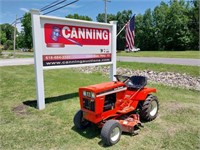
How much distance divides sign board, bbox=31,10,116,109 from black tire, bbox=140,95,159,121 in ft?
8.84

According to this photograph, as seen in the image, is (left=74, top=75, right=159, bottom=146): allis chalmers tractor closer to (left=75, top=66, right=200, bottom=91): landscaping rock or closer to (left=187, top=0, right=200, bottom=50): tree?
(left=75, top=66, right=200, bottom=91): landscaping rock

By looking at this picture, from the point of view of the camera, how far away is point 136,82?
16.5 ft

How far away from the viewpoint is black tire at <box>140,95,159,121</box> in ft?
15.3

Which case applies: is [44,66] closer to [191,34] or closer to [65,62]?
[65,62]

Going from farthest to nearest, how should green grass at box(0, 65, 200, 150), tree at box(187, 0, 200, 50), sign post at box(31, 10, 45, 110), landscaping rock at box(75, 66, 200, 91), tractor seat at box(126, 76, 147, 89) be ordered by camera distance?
tree at box(187, 0, 200, 50), landscaping rock at box(75, 66, 200, 91), sign post at box(31, 10, 45, 110), tractor seat at box(126, 76, 147, 89), green grass at box(0, 65, 200, 150)

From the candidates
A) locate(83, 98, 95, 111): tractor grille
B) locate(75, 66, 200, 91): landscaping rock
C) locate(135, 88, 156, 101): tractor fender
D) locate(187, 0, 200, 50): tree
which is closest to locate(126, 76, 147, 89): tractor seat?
locate(135, 88, 156, 101): tractor fender

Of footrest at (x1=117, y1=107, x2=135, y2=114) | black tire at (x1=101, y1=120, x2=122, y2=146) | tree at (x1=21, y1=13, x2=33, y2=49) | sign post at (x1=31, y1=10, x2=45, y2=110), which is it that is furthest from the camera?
tree at (x1=21, y1=13, x2=33, y2=49)

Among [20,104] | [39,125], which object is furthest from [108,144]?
[20,104]

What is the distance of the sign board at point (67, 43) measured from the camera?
5.55 m

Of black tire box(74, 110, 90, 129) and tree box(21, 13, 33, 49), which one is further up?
tree box(21, 13, 33, 49)

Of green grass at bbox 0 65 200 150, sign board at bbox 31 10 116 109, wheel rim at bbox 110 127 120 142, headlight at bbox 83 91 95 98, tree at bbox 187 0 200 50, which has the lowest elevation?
green grass at bbox 0 65 200 150

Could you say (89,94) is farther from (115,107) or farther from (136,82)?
(136,82)

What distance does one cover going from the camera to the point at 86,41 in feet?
21.9

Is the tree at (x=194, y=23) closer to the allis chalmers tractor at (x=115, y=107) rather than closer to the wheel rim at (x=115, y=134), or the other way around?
the allis chalmers tractor at (x=115, y=107)
